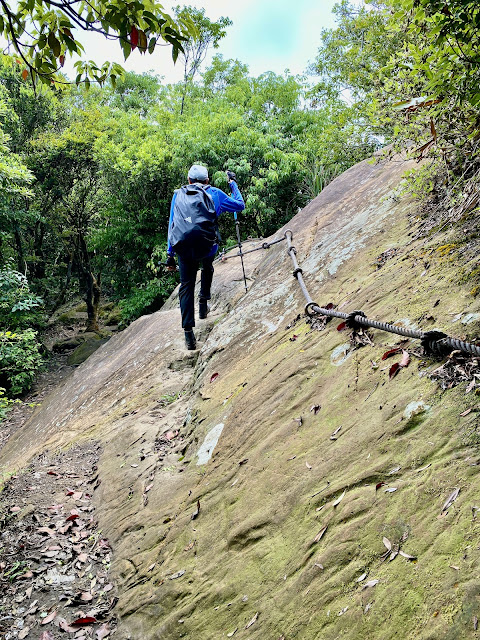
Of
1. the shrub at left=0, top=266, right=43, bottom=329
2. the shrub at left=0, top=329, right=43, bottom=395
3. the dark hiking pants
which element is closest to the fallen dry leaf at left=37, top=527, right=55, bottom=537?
the dark hiking pants

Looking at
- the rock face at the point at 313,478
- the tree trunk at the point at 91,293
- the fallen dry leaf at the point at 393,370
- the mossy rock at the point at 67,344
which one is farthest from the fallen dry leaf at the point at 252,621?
the tree trunk at the point at 91,293

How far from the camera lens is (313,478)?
7.63 ft

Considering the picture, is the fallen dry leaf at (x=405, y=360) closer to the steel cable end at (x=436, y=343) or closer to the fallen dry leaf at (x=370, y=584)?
the steel cable end at (x=436, y=343)

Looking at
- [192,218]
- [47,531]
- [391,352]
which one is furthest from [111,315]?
[391,352]

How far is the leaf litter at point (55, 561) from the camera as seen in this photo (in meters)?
2.91

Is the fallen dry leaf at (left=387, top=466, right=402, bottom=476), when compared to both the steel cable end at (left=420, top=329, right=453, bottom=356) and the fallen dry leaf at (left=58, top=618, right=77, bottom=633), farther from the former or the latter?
the fallen dry leaf at (left=58, top=618, right=77, bottom=633)

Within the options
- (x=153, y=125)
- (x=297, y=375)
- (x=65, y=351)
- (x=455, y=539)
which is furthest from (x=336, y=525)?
(x=65, y=351)

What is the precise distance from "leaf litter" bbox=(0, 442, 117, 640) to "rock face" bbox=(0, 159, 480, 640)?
17 centimetres

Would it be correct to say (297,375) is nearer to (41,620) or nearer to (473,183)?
(473,183)

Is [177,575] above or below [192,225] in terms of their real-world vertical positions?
below

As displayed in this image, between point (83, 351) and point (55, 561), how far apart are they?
46.5ft

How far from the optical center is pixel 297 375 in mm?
3305

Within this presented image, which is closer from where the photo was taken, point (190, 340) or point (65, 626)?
point (65, 626)

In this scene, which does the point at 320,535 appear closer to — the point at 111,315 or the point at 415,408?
the point at 415,408
